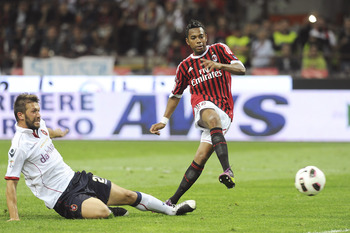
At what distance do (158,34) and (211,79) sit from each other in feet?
44.4

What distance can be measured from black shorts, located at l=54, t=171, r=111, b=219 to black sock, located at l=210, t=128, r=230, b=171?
1.17m

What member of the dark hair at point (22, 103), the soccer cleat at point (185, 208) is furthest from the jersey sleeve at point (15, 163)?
the soccer cleat at point (185, 208)

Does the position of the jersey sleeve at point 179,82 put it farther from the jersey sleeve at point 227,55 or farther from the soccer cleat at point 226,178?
the soccer cleat at point 226,178

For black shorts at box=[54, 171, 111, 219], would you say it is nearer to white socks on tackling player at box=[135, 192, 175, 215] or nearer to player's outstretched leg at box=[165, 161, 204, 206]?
white socks on tackling player at box=[135, 192, 175, 215]

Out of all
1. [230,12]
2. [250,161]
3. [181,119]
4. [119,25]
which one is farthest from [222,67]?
[230,12]

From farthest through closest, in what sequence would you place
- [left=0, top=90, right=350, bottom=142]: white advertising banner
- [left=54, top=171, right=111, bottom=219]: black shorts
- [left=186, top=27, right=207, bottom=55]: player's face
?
[left=0, top=90, right=350, bottom=142]: white advertising banner
[left=186, top=27, right=207, bottom=55]: player's face
[left=54, top=171, right=111, bottom=219]: black shorts

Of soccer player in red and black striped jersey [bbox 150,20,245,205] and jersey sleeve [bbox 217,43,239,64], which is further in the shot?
jersey sleeve [bbox 217,43,239,64]

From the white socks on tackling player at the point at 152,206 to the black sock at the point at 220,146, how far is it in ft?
2.51

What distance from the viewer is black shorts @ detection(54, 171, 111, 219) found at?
24.9 ft

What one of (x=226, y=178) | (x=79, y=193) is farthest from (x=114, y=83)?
(x=226, y=178)

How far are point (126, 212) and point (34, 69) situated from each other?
1289cm

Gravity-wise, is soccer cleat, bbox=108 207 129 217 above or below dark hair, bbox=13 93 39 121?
below

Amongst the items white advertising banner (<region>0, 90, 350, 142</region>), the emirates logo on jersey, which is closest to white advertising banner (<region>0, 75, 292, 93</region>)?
white advertising banner (<region>0, 90, 350, 142</region>)

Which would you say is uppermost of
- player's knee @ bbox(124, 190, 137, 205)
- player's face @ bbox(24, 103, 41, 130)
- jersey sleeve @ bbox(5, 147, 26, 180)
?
player's face @ bbox(24, 103, 41, 130)
